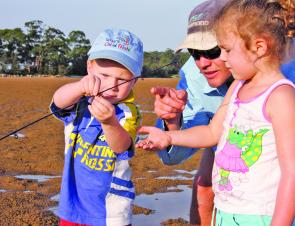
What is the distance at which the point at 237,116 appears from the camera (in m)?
2.36

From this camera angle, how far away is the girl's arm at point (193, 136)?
2691 mm

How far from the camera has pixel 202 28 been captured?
11.0 feet

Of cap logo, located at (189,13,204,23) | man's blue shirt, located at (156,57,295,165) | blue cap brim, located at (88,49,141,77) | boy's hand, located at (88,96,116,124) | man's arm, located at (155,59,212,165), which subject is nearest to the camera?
boy's hand, located at (88,96,116,124)

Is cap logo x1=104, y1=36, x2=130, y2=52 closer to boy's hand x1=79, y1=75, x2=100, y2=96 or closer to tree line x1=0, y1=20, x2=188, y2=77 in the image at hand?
boy's hand x1=79, y1=75, x2=100, y2=96

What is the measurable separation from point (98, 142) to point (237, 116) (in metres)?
0.95

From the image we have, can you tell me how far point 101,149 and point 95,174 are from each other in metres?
0.14

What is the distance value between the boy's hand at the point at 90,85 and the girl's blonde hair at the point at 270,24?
2.45 feet

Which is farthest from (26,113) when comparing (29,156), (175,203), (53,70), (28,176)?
(53,70)

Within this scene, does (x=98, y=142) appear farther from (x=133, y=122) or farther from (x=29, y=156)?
(x=29, y=156)

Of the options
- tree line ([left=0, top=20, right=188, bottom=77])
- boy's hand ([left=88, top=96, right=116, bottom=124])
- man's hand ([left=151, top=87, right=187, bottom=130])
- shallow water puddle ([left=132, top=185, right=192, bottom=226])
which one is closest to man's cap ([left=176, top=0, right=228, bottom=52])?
man's hand ([left=151, top=87, right=187, bottom=130])

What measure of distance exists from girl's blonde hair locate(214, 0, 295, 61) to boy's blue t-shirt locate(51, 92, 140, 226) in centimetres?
98

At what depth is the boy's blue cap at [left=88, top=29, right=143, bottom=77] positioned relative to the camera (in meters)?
2.95

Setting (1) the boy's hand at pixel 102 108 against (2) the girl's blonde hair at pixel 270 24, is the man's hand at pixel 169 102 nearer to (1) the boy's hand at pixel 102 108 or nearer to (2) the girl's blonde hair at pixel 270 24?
(1) the boy's hand at pixel 102 108

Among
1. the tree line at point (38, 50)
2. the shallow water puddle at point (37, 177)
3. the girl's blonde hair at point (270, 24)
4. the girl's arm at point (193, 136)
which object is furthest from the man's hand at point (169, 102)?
the tree line at point (38, 50)
